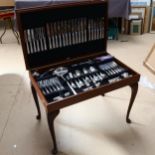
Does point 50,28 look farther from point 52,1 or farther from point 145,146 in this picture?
point 52,1

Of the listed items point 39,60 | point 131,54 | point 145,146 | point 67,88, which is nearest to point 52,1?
point 131,54

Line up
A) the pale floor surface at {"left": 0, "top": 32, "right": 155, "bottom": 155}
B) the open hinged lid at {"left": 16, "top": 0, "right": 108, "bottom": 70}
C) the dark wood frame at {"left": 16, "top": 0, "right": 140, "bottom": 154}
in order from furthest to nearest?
the pale floor surface at {"left": 0, "top": 32, "right": 155, "bottom": 155}
the open hinged lid at {"left": 16, "top": 0, "right": 108, "bottom": 70}
the dark wood frame at {"left": 16, "top": 0, "right": 140, "bottom": 154}

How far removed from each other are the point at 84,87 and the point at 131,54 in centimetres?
155

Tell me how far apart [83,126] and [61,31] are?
2.56 feet

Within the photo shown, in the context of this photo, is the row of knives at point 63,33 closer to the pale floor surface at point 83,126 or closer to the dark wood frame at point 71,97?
the dark wood frame at point 71,97

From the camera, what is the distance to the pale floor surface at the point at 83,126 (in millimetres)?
1605

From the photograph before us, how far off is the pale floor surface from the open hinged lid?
533 mm

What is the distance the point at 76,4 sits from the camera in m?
1.50

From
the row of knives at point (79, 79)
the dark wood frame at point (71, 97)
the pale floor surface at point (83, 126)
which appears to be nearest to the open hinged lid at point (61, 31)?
the dark wood frame at point (71, 97)

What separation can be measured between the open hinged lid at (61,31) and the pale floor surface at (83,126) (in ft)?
1.75

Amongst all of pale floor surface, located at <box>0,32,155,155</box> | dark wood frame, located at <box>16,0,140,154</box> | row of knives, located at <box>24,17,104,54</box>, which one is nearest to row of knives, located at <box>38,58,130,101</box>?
dark wood frame, located at <box>16,0,140,154</box>

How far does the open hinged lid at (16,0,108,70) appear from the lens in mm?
1437

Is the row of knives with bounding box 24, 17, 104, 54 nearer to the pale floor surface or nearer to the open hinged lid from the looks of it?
the open hinged lid

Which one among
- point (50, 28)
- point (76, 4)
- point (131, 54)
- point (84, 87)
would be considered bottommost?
point (131, 54)
